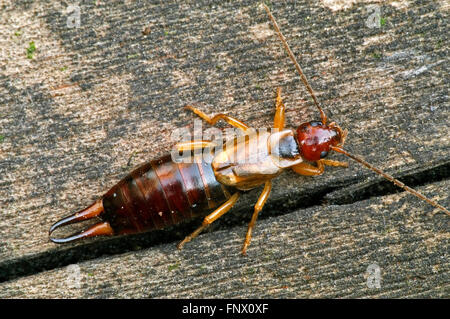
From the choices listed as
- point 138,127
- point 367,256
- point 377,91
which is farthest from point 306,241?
point 138,127

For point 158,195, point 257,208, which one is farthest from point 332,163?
point 158,195

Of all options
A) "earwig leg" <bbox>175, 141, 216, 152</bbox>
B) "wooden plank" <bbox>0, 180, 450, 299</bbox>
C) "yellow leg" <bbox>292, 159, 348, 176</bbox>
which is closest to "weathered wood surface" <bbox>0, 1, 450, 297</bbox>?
"wooden plank" <bbox>0, 180, 450, 299</bbox>

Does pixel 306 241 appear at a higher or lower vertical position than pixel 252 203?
lower

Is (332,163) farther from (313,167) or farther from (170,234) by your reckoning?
(170,234)

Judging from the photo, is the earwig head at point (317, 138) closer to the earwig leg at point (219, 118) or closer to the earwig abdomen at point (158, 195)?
the earwig leg at point (219, 118)

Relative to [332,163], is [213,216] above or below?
below

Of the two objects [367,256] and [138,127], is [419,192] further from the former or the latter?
[138,127]

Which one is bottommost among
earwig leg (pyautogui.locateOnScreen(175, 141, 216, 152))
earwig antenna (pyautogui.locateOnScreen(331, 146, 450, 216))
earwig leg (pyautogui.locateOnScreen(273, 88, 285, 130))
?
earwig antenna (pyautogui.locateOnScreen(331, 146, 450, 216))

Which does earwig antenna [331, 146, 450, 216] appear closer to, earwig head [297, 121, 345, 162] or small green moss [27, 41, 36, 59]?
earwig head [297, 121, 345, 162]
